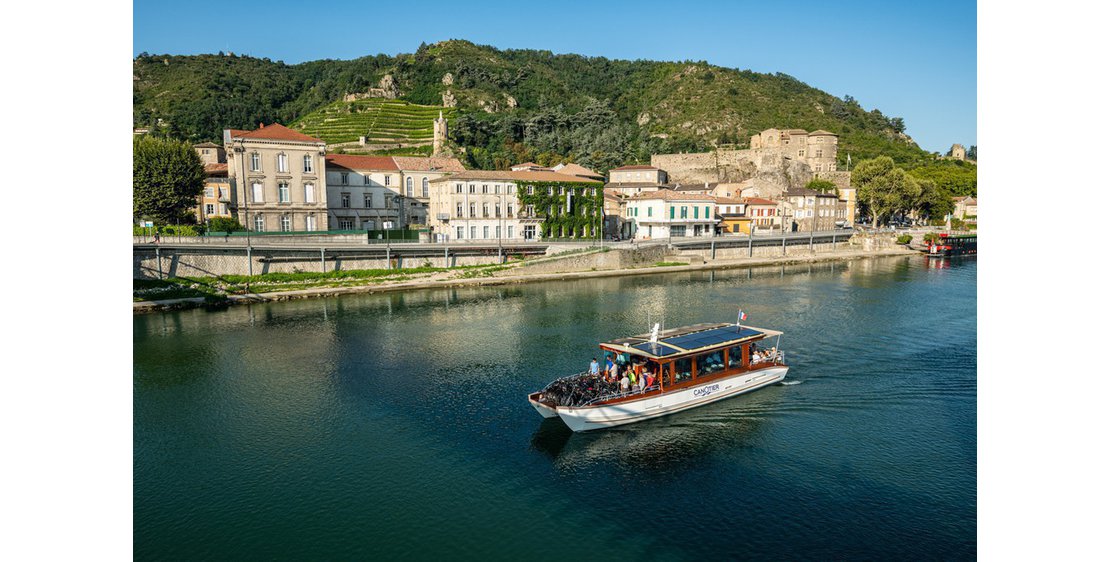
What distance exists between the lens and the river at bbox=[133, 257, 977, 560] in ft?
56.1

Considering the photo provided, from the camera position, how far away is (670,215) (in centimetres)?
7888

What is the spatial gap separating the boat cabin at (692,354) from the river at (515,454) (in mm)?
1387

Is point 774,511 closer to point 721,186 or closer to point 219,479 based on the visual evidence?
point 219,479

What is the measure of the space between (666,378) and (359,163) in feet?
197

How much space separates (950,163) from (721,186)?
271 feet

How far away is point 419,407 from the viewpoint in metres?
26.1

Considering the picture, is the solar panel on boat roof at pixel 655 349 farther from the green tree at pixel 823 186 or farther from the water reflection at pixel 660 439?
the green tree at pixel 823 186

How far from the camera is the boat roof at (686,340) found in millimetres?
25219

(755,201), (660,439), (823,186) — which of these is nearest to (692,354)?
(660,439)

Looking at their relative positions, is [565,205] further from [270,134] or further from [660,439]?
[660,439]

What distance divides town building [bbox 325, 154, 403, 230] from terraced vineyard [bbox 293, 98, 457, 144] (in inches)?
1563

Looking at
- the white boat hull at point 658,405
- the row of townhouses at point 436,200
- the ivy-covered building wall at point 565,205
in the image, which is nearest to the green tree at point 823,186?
the row of townhouses at point 436,200

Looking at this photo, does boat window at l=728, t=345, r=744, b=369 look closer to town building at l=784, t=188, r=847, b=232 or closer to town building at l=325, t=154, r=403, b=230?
town building at l=325, t=154, r=403, b=230

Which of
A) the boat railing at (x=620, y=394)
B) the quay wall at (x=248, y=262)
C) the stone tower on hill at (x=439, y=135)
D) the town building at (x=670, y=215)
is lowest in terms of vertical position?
the boat railing at (x=620, y=394)
